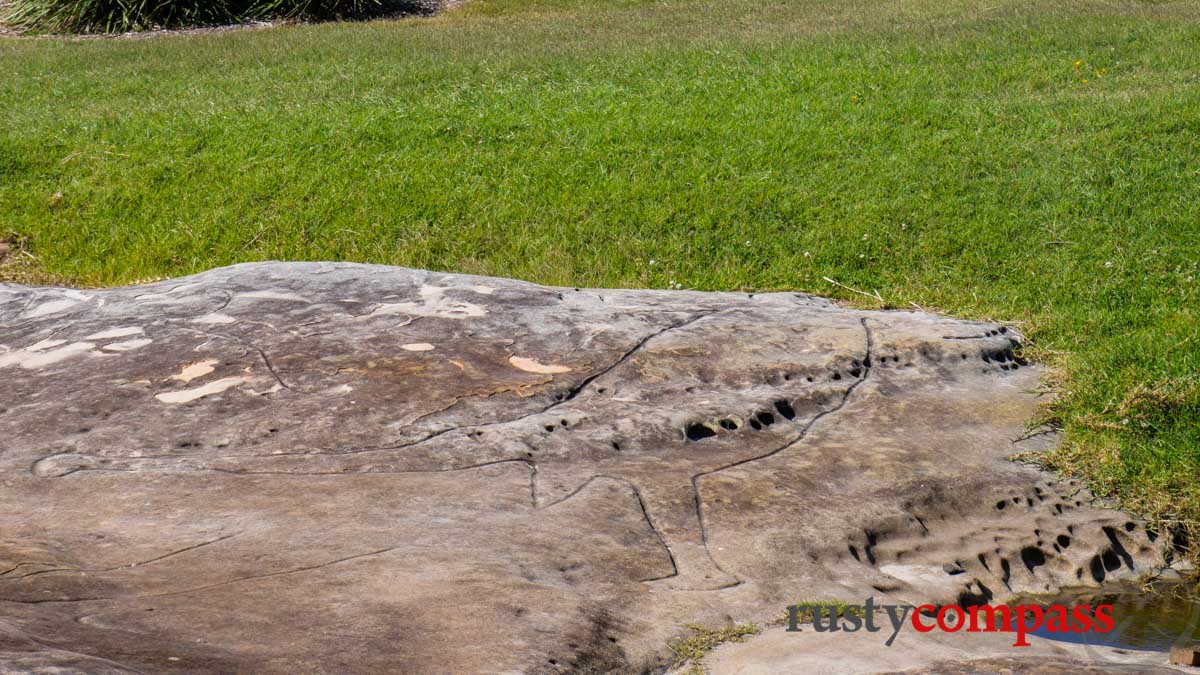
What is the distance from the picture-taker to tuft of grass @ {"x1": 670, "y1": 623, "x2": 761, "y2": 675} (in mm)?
2992

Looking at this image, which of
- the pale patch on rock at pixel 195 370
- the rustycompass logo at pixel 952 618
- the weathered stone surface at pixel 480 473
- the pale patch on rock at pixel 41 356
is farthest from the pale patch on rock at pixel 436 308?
the rustycompass logo at pixel 952 618

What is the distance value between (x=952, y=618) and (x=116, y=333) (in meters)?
3.52

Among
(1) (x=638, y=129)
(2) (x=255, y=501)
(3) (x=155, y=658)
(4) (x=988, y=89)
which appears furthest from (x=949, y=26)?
(3) (x=155, y=658)

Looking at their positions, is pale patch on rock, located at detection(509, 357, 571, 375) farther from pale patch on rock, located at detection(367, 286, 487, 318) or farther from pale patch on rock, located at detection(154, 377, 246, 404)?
pale patch on rock, located at detection(154, 377, 246, 404)

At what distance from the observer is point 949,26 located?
1312 centimetres

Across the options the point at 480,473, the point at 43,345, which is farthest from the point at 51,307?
the point at 480,473

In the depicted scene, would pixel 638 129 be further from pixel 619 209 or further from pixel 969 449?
pixel 969 449

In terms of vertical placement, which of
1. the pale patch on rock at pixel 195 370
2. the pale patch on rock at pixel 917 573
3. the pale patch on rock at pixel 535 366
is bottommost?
the pale patch on rock at pixel 917 573

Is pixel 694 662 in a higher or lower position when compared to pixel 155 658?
lower

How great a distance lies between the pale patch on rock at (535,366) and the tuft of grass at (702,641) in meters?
1.84

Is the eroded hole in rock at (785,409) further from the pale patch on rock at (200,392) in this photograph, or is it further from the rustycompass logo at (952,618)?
the pale patch on rock at (200,392)

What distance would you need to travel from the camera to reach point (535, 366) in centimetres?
489

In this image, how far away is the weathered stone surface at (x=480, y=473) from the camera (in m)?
2.94

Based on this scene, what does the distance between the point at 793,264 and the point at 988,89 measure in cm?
391
